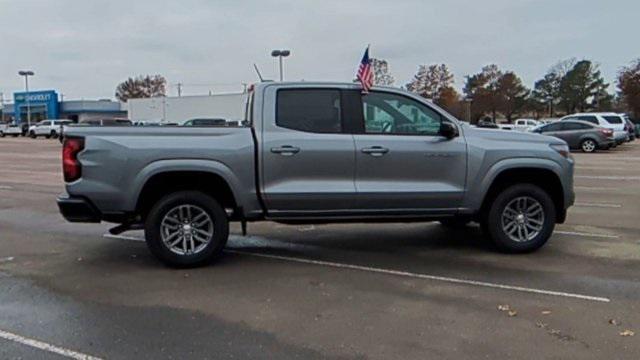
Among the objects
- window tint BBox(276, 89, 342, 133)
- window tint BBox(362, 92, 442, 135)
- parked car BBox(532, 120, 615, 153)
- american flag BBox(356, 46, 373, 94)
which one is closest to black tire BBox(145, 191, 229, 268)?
window tint BBox(276, 89, 342, 133)

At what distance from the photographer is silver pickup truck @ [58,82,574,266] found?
5852mm

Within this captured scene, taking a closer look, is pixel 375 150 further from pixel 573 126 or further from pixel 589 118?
pixel 589 118

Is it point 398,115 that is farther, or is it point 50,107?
point 50,107

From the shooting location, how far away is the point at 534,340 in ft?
13.7

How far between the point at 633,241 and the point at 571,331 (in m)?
3.69

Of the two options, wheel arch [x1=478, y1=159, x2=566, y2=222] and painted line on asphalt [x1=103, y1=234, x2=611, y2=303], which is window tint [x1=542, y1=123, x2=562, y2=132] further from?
painted line on asphalt [x1=103, y1=234, x2=611, y2=303]

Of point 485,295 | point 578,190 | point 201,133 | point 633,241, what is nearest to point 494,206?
point 485,295

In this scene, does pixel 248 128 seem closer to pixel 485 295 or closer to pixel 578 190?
pixel 485 295

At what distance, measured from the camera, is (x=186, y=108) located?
47.8 metres

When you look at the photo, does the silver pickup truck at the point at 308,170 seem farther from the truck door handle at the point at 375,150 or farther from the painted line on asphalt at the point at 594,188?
the painted line on asphalt at the point at 594,188

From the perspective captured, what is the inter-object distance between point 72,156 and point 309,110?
2.58m

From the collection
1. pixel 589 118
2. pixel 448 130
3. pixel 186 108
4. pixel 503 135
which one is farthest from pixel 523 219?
pixel 186 108

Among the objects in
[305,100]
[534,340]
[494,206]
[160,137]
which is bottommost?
[534,340]

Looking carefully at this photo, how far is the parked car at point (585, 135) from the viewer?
1027 inches
